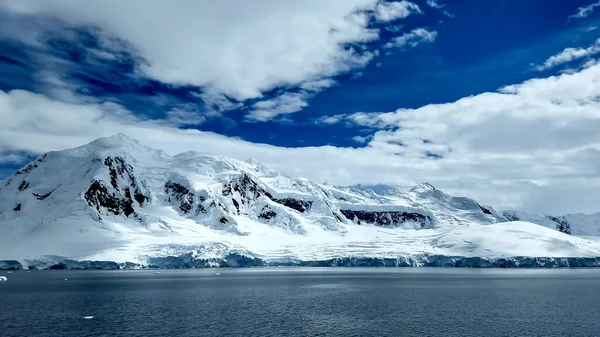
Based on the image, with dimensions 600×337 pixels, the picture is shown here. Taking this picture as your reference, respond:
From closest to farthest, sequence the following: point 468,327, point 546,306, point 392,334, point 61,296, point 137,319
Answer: point 392,334 → point 468,327 → point 137,319 → point 546,306 → point 61,296

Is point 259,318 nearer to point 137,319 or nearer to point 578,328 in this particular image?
point 137,319

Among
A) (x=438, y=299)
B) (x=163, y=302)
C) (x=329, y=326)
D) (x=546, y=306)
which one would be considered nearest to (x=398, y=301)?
(x=438, y=299)

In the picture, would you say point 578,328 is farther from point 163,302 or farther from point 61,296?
point 61,296

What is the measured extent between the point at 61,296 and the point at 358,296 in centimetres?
5624

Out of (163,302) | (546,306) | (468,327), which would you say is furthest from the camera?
(163,302)

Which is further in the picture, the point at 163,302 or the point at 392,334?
the point at 163,302

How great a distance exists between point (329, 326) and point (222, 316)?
1584 centimetres

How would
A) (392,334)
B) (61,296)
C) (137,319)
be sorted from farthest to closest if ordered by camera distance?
(61,296) < (137,319) < (392,334)

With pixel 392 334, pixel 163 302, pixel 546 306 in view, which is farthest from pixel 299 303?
pixel 546 306

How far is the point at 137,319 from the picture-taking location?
6444 centimetres

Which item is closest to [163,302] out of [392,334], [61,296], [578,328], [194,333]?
[61,296]

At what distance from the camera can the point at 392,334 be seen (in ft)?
180

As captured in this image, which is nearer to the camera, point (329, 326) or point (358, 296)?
point (329, 326)

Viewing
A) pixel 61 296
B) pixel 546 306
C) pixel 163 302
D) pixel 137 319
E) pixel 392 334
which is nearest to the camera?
pixel 392 334
